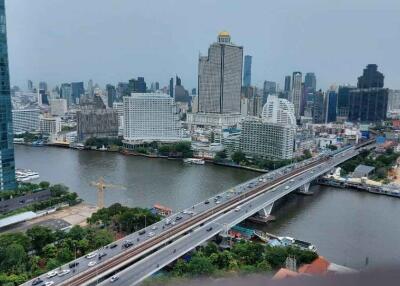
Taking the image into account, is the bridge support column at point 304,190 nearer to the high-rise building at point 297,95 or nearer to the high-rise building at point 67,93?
the high-rise building at point 297,95

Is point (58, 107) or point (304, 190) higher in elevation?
point (58, 107)

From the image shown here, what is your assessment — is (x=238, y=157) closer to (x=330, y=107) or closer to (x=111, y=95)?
(x=330, y=107)

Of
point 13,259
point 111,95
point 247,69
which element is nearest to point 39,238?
point 13,259

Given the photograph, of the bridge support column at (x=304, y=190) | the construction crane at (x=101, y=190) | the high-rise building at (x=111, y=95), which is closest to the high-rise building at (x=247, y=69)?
the high-rise building at (x=111, y=95)

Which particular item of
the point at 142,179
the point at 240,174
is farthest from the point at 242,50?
the point at 142,179

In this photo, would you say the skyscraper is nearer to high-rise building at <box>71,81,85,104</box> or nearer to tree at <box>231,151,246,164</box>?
tree at <box>231,151,246,164</box>
